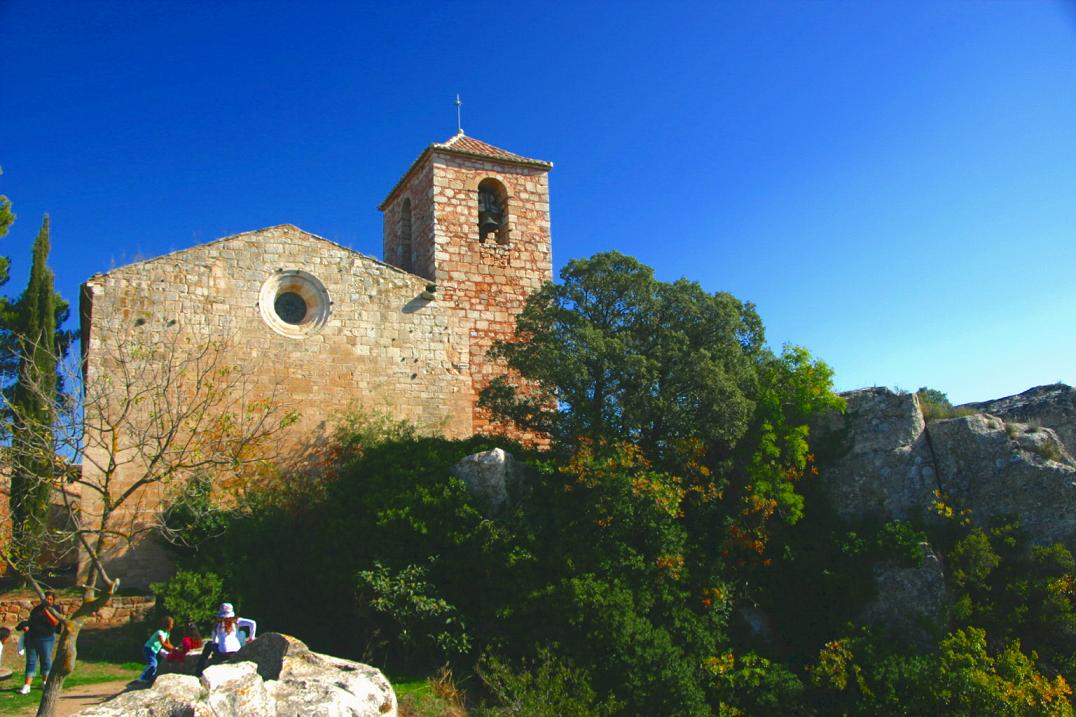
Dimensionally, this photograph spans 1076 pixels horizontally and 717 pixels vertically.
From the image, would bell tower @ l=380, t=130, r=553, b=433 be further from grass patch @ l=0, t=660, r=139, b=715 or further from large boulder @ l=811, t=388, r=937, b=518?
grass patch @ l=0, t=660, r=139, b=715

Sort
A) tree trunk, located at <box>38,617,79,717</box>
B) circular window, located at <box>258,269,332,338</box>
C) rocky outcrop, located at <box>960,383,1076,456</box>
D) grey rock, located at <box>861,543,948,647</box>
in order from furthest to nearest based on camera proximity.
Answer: circular window, located at <box>258,269,332,338</box>
rocky outcrop, located at <box>960,383,1076,456</box>
grey rock, located at <box>861,543,948,647</box>
tree trunk, located at <box>38,617,79,717</box>

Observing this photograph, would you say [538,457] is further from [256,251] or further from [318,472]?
[256,251]

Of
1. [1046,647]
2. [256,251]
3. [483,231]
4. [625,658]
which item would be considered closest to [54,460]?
[256,251]

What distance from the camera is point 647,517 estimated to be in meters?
13.9

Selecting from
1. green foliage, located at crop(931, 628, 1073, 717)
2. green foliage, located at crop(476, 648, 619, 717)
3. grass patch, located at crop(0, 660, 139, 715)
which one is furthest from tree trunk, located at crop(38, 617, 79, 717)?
green foliage, located at crop(931, 628, 1073, 717)

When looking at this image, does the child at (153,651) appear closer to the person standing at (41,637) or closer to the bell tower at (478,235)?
the person standing at (41,637)

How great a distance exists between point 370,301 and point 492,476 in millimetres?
5753

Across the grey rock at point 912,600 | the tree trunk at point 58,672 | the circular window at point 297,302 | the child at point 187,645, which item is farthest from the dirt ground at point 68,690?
the grey rock at point 912,600

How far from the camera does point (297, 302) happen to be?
→ 58.6 feet

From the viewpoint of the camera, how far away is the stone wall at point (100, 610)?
13656 millimetres

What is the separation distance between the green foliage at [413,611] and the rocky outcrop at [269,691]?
3.05m

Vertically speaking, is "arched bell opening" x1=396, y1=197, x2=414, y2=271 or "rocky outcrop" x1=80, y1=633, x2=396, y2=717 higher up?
"arched bell opening" x1=396, y1=197, x2=414, y2=271

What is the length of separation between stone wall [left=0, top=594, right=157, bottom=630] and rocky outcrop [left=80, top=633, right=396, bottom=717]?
16.0ft

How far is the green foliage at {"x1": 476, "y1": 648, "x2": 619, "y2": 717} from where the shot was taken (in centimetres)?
1155
